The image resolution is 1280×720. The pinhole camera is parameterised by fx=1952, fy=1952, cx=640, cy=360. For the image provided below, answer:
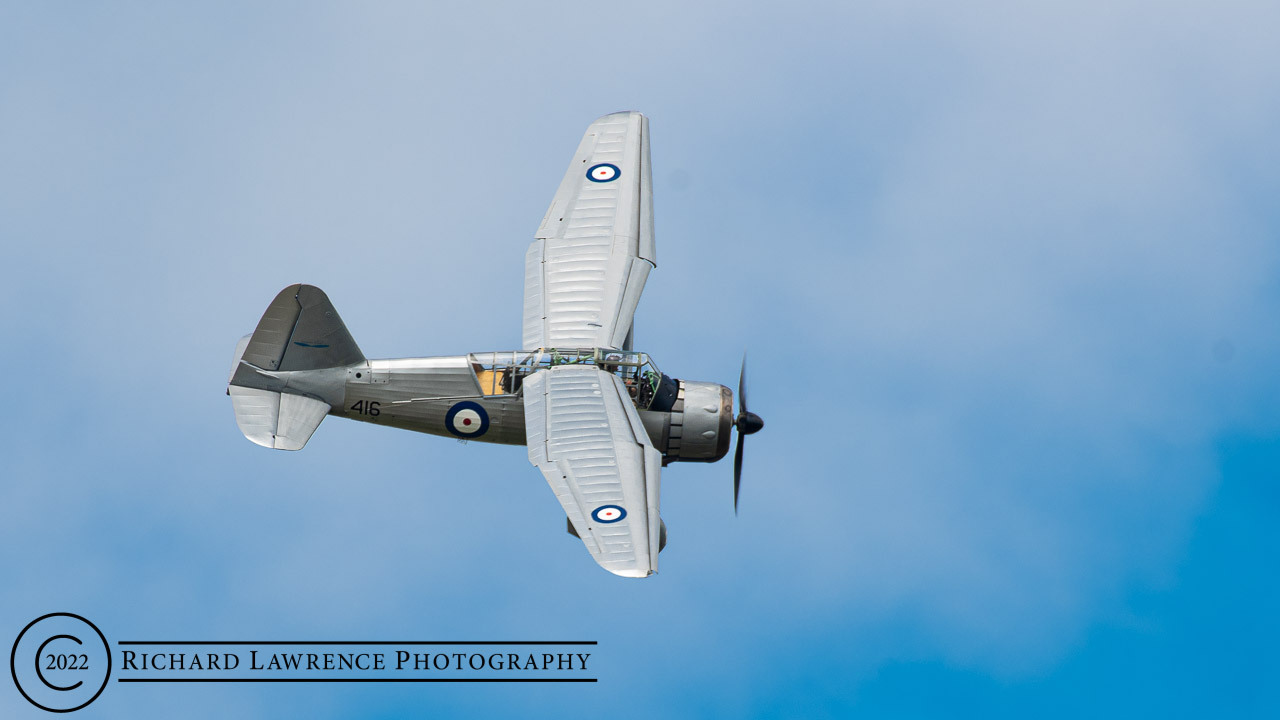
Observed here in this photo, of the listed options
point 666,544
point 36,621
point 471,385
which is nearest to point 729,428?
point 666,544

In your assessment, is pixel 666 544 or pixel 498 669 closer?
pixel 498 669

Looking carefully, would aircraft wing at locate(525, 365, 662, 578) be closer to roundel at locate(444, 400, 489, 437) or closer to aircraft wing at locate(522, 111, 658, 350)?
roundel at locate(444, 400, 489, 437)

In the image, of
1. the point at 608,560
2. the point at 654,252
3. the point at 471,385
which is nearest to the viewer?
the point at 608,560

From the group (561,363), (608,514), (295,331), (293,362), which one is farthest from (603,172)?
(608,514)

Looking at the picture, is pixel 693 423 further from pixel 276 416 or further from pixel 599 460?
pixel 276 416

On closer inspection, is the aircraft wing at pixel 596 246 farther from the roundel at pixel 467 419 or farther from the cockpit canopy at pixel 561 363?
the roundel at pixel 467 419

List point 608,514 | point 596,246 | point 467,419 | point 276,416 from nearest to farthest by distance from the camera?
1. point 608,514
2. point 276,416
3. point 467,419
4. point 596,246

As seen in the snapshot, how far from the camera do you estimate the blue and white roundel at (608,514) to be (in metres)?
29.8

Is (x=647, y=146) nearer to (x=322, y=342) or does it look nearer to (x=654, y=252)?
(x=654, y=252)

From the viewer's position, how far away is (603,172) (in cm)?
3684

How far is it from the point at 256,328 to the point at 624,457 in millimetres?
6712

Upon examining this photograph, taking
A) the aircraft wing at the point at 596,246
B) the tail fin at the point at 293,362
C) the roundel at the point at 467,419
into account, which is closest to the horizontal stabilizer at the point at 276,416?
the tail fin at the point at 293,362

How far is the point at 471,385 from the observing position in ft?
108

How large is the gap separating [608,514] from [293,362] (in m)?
6.43
